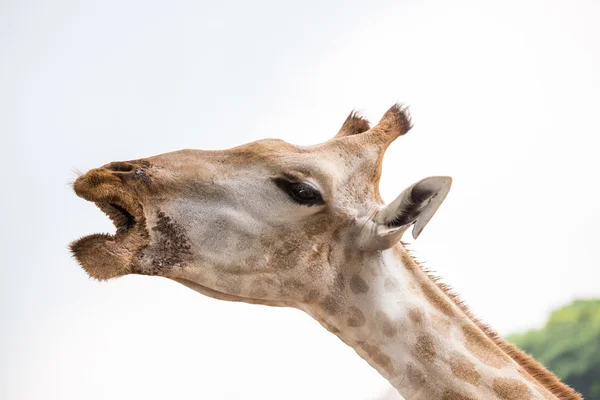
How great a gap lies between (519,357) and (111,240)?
6.04 feet

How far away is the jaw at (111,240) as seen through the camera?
2.80m

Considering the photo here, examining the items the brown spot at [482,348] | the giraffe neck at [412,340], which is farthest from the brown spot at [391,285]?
the brown spot at [482,348]

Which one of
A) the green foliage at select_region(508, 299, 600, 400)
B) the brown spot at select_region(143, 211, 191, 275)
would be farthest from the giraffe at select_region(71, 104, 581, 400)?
the green foliage at select_region(508, 299, 600, 400)

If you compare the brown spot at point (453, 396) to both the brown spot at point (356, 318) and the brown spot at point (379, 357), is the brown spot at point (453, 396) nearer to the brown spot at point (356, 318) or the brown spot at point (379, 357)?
the brown spot at point (379, 357)

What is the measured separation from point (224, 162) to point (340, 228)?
1.79ft

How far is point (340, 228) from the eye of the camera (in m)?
3.10

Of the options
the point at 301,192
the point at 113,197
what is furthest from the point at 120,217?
the point at 301,192

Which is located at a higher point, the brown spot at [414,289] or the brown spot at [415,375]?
the brown spot at [414,289]

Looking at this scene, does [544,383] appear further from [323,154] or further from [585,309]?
[585,309]

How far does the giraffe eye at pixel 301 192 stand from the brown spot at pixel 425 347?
68cm

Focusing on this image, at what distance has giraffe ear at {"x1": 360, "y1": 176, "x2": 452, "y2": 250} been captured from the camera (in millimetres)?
2965

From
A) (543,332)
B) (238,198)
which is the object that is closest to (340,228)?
(238,198)

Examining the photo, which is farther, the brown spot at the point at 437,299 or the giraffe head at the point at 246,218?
the brown spot at the point at 437,299

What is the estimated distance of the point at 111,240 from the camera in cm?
285
